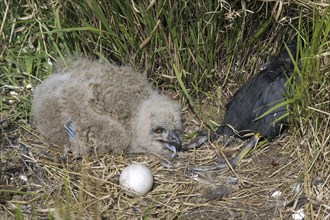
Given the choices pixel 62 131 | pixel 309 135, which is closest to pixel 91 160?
pixel 62 131

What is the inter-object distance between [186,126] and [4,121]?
3.56 feet

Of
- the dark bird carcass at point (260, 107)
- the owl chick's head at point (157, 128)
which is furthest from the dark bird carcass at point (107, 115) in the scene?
the dark bird carcass at point (260, 107)

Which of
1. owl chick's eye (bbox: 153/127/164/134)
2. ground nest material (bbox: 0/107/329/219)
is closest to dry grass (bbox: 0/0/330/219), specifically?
ground nest material (bbox: 0/107/329/219)

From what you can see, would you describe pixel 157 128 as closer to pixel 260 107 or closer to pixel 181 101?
pixel 181 101

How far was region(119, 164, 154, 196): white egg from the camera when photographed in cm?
335

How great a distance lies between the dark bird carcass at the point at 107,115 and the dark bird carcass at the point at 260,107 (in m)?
0.21

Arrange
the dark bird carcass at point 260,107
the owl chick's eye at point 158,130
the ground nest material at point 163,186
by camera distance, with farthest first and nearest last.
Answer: the owl chick's eye at point 158,130 < the dark bird carcass at point 260,107 < the ground nest material at point 163,186

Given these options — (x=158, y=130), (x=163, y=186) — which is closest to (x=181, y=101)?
(x=158, y=130)

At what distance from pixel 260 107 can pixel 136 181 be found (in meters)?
0.83

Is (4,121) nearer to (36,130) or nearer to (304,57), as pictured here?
(36,130)

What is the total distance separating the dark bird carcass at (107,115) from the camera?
11.9ft

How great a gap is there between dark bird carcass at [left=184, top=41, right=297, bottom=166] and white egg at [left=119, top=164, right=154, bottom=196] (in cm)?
44

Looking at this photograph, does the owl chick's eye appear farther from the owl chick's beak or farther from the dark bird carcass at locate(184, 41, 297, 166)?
the dark bird carcass at locate(184, 41, 297, 166)

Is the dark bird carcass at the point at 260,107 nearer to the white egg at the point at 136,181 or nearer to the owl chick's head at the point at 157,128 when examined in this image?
the owl chick's head at the point at 157,128
